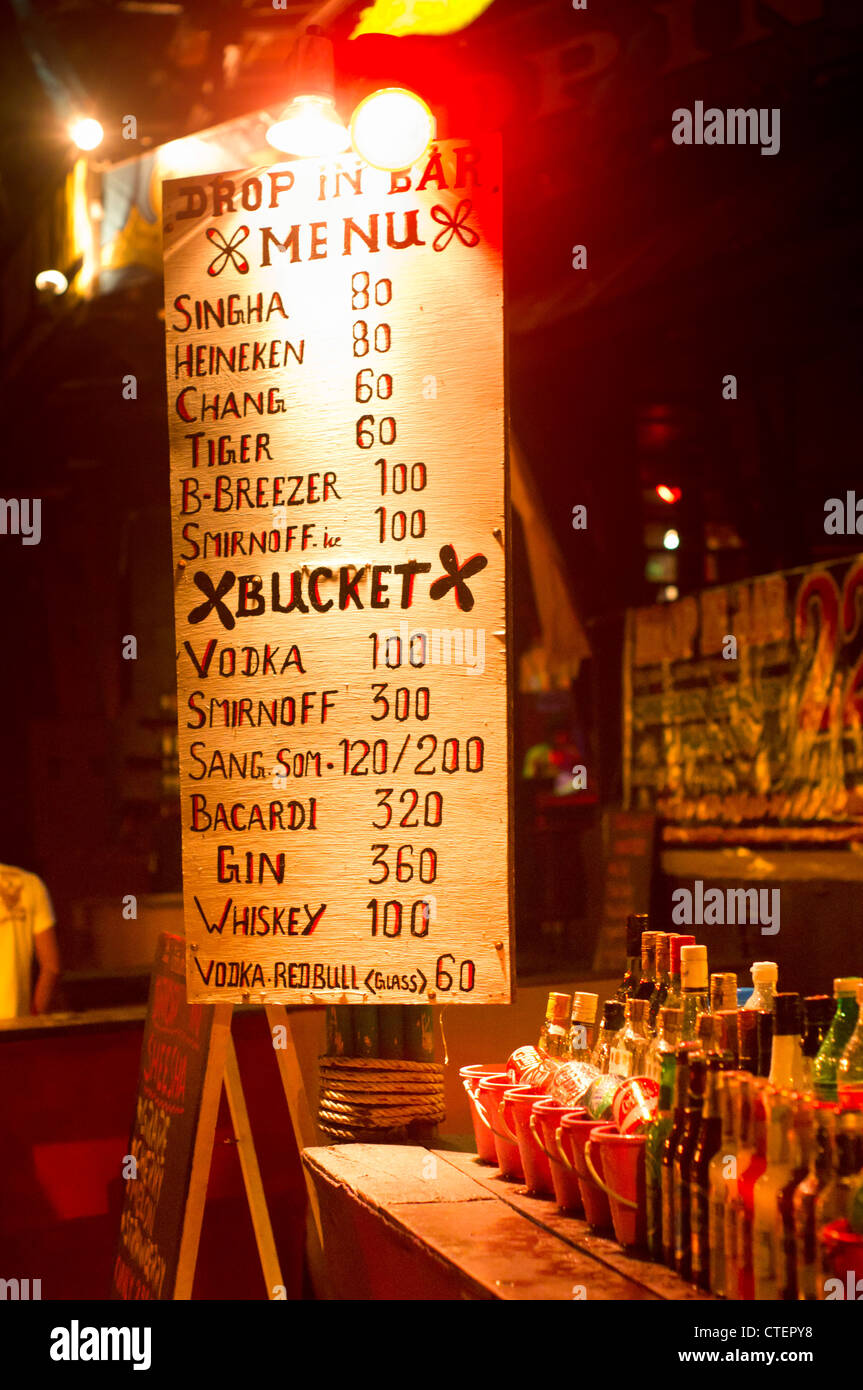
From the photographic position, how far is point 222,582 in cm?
249

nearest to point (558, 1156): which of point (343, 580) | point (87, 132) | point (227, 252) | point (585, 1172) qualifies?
point (585, 1172)

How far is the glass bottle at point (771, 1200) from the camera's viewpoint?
161 centimetres

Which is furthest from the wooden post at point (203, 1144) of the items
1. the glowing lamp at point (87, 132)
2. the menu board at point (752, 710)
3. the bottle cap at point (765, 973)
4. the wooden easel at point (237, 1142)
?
the glowing lamp at point (87, 132)

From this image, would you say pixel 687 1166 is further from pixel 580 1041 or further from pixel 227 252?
pixel 227 252

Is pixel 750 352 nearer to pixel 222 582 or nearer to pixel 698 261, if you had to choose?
pixel 698 261

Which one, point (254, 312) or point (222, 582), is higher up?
point (254, 312)

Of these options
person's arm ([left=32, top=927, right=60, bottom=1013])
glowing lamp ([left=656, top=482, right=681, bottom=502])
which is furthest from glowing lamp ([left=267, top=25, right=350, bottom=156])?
glowing lamp ([left=656, top=482, right=681, bottom=502])

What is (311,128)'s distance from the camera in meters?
2.46

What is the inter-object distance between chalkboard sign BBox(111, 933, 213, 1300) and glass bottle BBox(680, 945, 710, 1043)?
102cm

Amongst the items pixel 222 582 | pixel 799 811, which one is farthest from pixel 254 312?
pixel 799 811

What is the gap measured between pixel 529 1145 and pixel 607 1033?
0.28 m

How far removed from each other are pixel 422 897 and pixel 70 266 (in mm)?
6028

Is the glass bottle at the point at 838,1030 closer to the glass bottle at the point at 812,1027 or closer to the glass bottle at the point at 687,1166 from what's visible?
the glass bottle at the point at 812,1027
